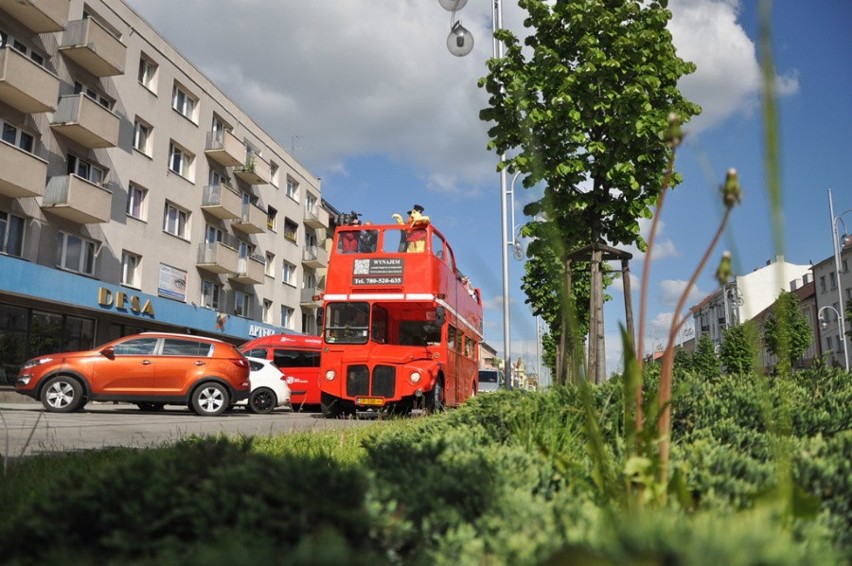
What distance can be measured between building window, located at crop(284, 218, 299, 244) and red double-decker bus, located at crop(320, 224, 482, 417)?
3075cm

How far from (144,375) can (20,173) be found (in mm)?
9900

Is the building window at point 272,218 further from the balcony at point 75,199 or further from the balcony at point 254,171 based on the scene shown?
the balcony at point 75,199

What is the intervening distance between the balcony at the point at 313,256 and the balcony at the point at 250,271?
806cm

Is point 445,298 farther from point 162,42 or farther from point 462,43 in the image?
point 162,42

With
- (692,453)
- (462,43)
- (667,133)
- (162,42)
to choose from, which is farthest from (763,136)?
(162,42)

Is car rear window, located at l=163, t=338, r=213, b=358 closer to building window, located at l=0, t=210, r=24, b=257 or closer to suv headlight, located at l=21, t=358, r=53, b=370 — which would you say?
suv headlight, located at l=21, t=358, r=53, b=370

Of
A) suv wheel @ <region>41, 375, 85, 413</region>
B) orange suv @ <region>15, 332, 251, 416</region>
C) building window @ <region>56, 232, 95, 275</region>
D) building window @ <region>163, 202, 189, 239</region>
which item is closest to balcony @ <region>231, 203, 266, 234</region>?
building window @ <region>163, 202, 189, 239</region>

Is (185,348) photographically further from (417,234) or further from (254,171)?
(254,171)

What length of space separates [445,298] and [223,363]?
5.25 meters

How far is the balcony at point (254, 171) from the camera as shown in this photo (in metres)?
37.4

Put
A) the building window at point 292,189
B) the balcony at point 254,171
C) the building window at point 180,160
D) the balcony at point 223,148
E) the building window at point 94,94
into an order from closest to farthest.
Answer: the building window at point 94,94 → the building window at point 180,160 → the balcony at point 223,148 → the balcony at point 254,171 → the building window at point 292,189

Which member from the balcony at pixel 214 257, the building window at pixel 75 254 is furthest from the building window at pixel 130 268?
the balcony at pixel 214 257

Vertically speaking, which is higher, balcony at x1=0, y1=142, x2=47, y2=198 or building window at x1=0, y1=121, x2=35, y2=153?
building window at x1=0, y1=121, x2=35, y2=153

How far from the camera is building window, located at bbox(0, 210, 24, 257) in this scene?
71.1 ft
